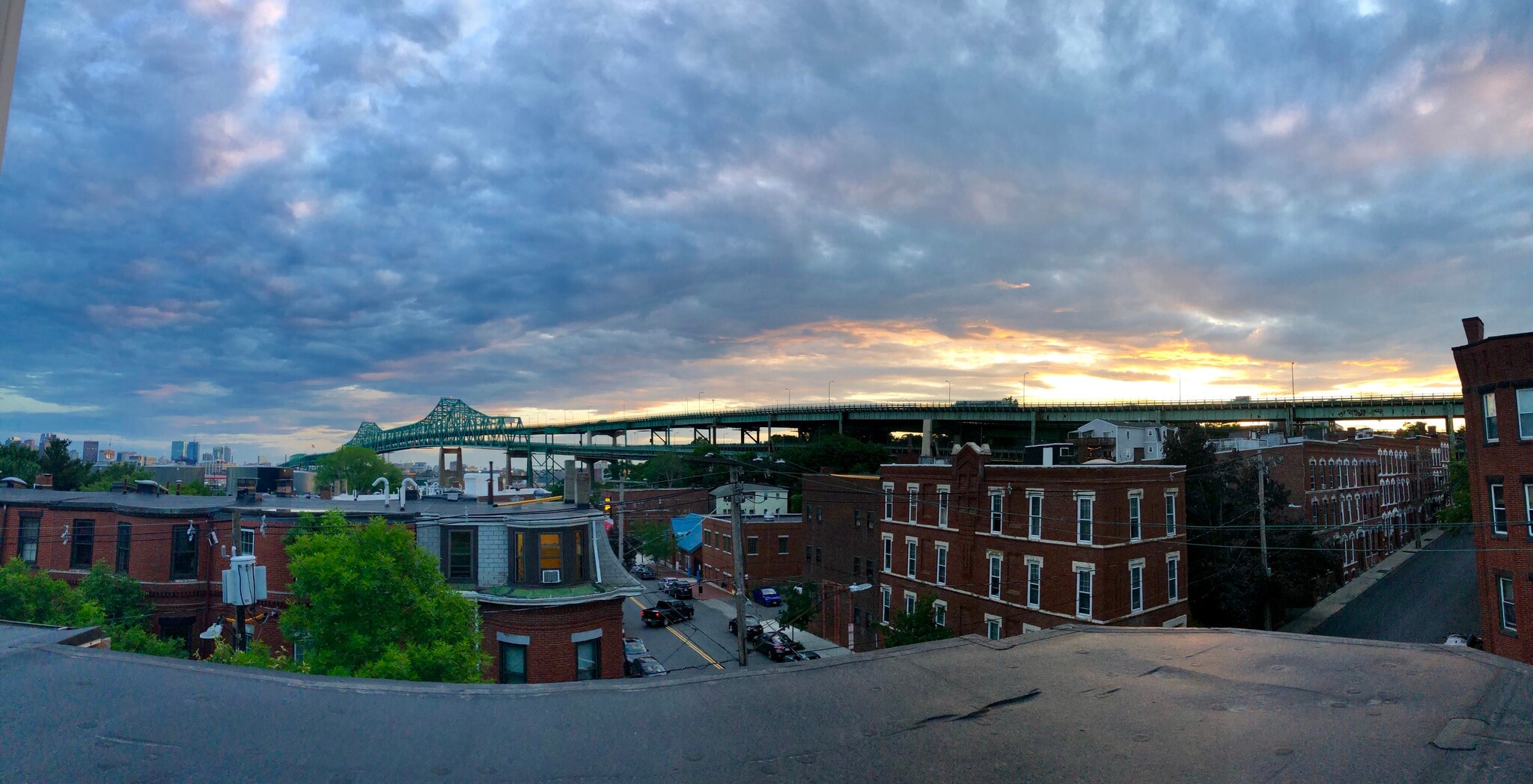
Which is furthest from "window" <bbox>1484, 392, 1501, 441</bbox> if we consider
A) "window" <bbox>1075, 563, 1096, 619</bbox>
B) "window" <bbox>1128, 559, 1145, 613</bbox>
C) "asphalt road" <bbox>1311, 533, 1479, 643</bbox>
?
"window" <bbox>1075, 563, 1096, 619</bbox>

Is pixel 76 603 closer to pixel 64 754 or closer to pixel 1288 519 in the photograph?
pixel 64 754

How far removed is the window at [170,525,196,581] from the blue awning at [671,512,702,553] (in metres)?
36.6

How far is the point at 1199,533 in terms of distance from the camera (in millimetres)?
38500

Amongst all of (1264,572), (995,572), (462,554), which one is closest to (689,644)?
(995,572)

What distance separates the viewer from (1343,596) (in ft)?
149

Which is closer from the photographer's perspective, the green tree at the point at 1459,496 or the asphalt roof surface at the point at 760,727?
the asphalt roof surface at the point at 760,727

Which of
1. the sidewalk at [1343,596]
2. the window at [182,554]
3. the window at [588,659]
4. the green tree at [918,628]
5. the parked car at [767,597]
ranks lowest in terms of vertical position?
the parked car at [767,597]

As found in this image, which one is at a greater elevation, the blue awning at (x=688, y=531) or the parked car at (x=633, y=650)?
the blue awning at (x=688, y=531)

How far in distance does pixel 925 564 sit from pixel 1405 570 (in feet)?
134

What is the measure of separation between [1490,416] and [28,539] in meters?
52.0

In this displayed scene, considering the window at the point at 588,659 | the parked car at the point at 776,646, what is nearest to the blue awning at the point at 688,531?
the parked car at the point at 776,646

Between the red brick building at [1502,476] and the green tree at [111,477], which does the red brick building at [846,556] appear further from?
the green tree at [111,477]

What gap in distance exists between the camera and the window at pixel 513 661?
71.7ft

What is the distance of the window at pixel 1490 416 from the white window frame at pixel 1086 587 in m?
13.4
